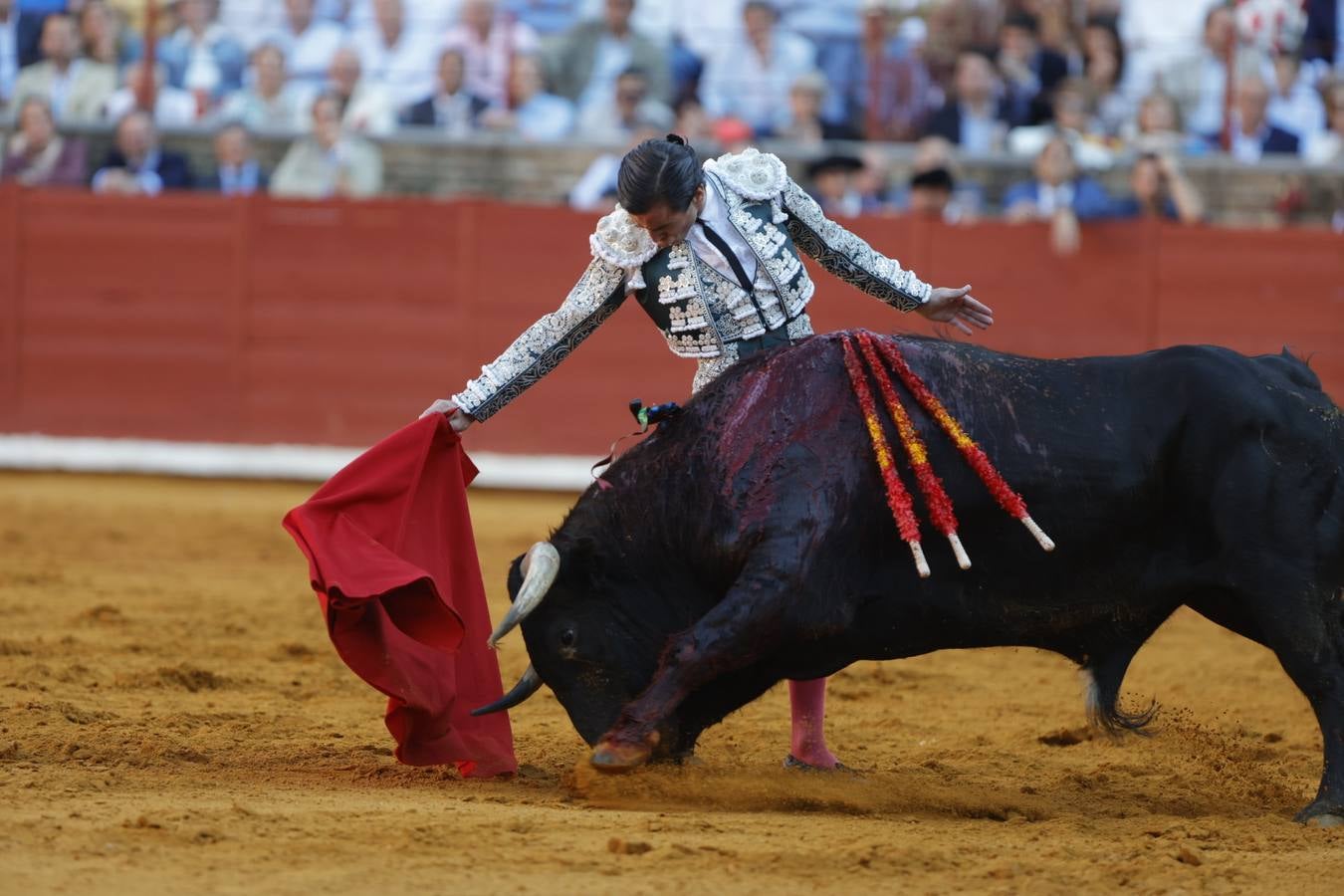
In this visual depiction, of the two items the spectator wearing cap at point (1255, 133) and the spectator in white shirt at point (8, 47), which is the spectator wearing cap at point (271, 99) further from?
the spectator wearing cap at point (1255, 133)

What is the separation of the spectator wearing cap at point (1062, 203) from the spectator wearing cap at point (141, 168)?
444 centimetres

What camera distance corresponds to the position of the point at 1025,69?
9.36 metres

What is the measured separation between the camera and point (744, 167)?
3.58 meters

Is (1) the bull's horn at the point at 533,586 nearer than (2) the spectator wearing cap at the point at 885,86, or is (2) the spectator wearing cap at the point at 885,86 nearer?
(1) the bull's horn at the point at 533,586

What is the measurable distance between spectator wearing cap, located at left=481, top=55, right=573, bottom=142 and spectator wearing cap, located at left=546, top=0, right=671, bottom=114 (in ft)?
0.38

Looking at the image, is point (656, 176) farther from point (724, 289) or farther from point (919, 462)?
point (919, 462)

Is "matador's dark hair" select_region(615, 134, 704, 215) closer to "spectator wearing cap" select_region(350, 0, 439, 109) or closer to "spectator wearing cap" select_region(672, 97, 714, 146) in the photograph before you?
"spectator wearing cap" select_region(672, 97, 714, 146)

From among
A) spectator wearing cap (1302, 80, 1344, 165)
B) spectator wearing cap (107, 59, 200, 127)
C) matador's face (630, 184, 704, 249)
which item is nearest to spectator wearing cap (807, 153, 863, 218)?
spectator wearing cap (1302, 80, 1344, 165)

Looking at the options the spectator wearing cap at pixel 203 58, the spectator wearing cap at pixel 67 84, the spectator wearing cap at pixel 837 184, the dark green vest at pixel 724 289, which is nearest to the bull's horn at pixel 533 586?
the dark green vest at pixel 724 289

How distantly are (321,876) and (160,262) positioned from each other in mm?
7361

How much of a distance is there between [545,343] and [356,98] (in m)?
6.31

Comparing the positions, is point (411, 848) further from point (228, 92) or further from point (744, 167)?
point (228, 92)

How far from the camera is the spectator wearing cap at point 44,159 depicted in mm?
9516

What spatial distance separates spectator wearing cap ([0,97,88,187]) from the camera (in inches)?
375
